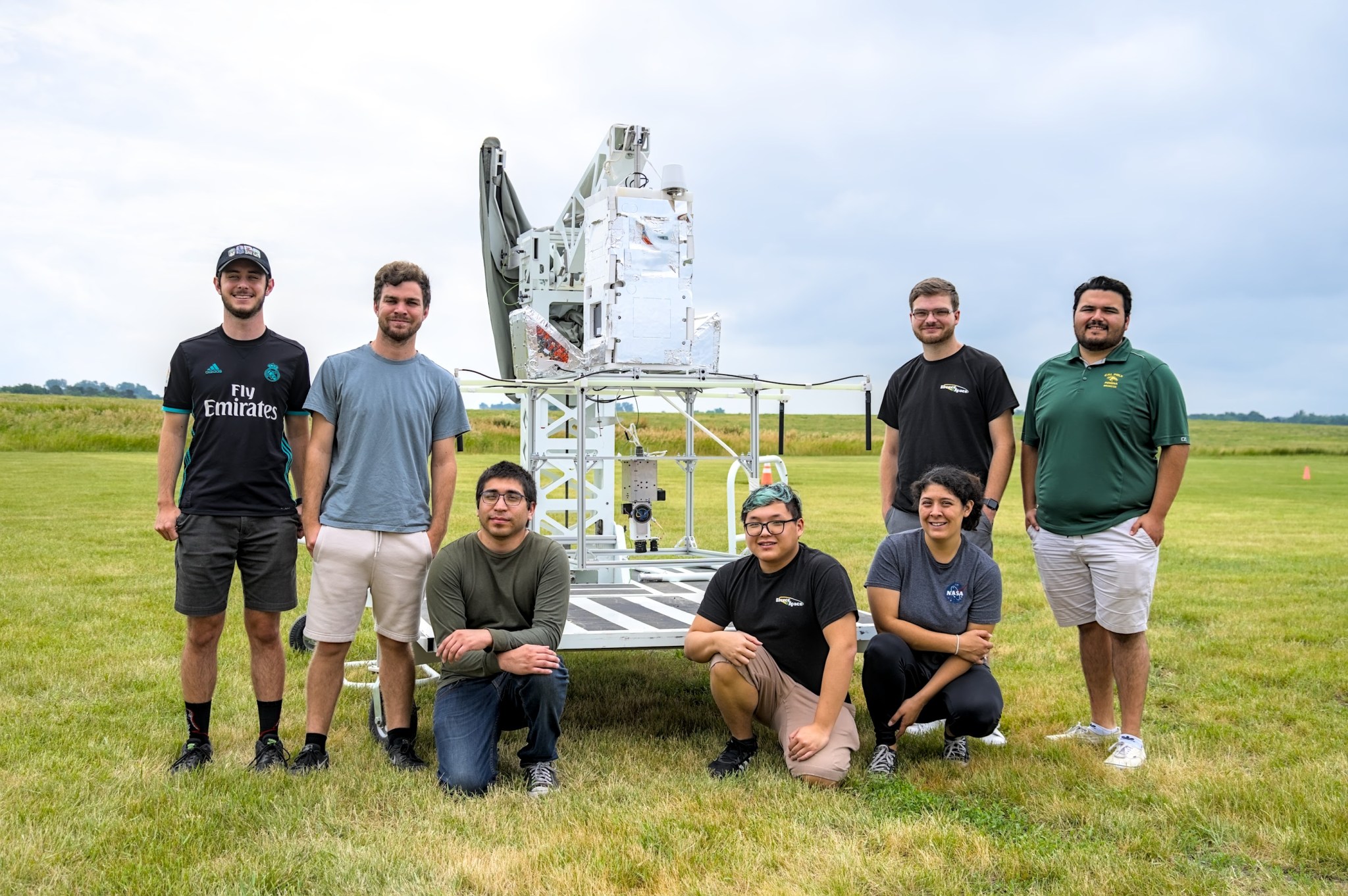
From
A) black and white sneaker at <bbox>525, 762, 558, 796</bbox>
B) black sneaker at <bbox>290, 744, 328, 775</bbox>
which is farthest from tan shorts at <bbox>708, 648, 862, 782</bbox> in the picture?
black sneaker at <bbox>290, 744, 328, 775</bbox>

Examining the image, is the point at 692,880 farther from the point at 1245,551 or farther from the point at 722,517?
the point at 722,517

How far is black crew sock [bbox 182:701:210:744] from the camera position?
4.90 metres

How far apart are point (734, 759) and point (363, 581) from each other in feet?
5.95

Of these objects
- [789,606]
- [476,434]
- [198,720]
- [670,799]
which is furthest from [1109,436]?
[476,434]

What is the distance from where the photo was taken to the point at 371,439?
15.5 feet

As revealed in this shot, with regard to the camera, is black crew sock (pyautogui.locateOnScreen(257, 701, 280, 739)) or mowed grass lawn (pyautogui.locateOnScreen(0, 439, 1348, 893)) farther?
black crew sock (pyautogui.locateOnScreen(257, 701, 280, 739))

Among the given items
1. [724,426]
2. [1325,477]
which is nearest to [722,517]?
[1325,477]

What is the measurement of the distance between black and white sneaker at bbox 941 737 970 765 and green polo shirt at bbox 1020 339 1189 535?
3.60ft

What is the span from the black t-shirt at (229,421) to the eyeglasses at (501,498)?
93cm

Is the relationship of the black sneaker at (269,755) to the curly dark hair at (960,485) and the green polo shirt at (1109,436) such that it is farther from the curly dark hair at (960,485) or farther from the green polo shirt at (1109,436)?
the green polo shirt at (1109,436)

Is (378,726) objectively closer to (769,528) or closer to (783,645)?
(783,645)

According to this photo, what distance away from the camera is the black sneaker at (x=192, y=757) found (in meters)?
4.81

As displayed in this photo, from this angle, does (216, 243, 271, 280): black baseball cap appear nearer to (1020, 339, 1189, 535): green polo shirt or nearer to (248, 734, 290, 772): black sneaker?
(248, 734, 290, 772): black sneaker

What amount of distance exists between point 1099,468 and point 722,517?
14.7 meters
